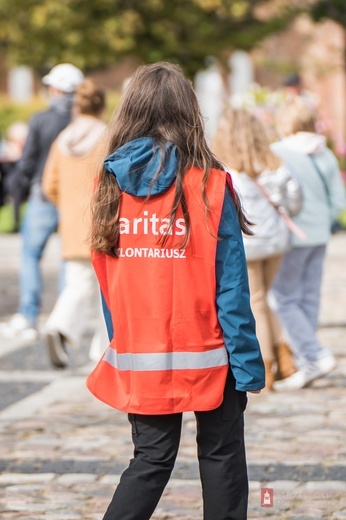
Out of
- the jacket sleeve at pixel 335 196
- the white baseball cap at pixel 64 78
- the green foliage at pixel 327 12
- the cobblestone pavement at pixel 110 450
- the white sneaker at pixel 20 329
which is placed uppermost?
the green foliage at pixel 327 12

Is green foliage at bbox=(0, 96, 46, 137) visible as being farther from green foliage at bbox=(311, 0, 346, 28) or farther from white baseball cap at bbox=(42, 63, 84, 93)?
white baseball cap at bbox=(42, 63, 84, 93)

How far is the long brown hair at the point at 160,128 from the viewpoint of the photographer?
3.79 meters

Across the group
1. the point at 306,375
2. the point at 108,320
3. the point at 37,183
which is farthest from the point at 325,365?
the point at 108,320

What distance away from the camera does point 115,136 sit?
391 centimetres

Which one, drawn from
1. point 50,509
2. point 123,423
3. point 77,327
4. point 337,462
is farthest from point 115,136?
point 77,327

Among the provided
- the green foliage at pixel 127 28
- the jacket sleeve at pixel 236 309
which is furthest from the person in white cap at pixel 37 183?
the green foliage at pixel 127 28

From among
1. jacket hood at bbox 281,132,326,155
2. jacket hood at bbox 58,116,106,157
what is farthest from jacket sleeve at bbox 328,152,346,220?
jacket hood at bbox 58,116,106,157

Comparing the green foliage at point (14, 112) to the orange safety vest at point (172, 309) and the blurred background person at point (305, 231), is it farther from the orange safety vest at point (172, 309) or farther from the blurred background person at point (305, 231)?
the orange safety vest at point (172, 309)

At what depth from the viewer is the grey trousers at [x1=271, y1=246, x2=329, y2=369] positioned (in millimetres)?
7508

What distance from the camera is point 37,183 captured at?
964cm

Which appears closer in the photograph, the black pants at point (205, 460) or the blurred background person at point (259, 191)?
the black pants at point (205, 460)

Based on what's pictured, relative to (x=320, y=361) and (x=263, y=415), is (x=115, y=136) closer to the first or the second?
(x=263, y=415)

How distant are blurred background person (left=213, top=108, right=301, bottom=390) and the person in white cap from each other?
2.53 m

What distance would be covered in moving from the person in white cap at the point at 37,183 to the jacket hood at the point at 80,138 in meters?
1.06
